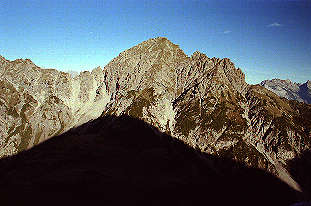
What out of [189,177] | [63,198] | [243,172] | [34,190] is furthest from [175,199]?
[243,172]

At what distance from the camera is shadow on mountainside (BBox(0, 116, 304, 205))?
10794 cm

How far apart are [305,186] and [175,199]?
139057 mm

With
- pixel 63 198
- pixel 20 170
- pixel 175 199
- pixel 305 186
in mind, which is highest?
pixel 20 170

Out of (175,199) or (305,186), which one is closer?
(175,199)

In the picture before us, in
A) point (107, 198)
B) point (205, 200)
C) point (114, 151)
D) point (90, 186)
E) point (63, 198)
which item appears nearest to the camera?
point (63, 198)

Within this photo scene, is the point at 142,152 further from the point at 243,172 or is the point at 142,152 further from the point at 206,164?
the point at 243,172

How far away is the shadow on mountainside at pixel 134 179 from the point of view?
354 ft

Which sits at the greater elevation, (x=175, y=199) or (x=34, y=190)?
(x=34, y=190)

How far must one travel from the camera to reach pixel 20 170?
5817 inches

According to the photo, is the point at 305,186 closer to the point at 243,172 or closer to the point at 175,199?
the point at 243,172

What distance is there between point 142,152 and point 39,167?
253 ft

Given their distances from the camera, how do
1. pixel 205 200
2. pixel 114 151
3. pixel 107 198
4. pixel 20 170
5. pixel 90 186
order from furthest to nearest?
pixel 114 151 < pixel 20 170 < pixel 205 200 < pixel 90 186 < pixel 107 198

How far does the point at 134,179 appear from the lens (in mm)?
135625

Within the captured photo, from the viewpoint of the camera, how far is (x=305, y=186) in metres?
187
